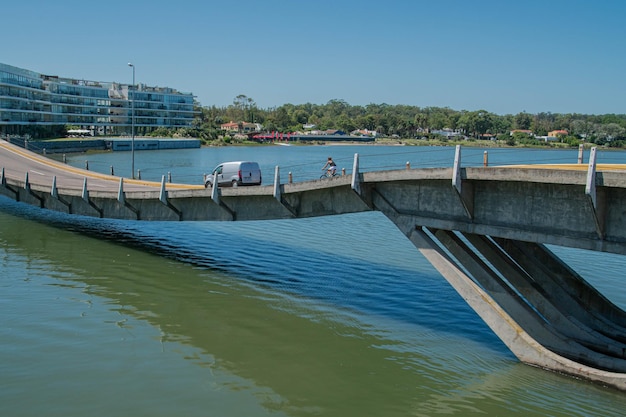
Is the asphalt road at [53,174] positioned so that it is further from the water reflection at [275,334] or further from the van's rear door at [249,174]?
the water reflection at [275,334]

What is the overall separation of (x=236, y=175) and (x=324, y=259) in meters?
7.23

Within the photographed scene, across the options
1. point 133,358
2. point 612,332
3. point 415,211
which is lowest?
point 133,358

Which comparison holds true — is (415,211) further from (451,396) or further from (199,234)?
(199,234)

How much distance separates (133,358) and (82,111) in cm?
16779

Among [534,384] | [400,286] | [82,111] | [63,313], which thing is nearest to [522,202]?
[534,384]

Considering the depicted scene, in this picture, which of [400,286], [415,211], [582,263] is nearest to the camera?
[415,211]

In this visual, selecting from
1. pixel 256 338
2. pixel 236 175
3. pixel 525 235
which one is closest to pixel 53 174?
pixel 236 175

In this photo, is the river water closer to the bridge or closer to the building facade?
the bridge

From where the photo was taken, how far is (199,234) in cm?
3178

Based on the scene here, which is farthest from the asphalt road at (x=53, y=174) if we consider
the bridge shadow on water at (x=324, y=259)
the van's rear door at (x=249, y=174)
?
the van's rear door at (x=249, y=174)

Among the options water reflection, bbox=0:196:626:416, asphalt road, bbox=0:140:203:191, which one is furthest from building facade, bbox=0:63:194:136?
water reflection, bbox=0:196:626:416

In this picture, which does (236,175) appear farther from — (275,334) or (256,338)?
(256,338)

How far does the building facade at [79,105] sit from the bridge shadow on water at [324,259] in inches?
3986

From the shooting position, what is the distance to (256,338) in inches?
628
